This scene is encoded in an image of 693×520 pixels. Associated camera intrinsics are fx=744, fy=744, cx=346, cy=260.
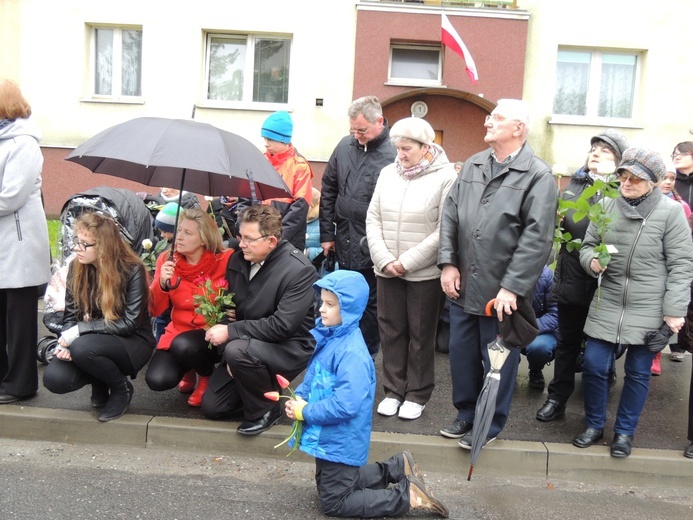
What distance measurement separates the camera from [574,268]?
16.5 ft

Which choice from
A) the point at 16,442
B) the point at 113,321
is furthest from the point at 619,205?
the point at 16,442

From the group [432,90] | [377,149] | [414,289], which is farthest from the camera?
[432,90]

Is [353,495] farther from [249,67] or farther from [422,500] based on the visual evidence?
[249,67]

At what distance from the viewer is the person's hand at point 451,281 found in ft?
15.3

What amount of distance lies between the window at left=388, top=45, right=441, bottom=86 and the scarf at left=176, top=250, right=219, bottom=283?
9.72 meters

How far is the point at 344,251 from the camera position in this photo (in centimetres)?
587

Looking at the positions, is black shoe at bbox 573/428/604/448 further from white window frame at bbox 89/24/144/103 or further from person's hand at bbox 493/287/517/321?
white window frame at bbox 89/24/144/103

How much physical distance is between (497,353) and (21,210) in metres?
3.17

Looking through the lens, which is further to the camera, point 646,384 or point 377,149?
point 377,149

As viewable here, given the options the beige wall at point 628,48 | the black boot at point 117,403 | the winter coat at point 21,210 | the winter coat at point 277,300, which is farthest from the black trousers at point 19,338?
the beige wall at point 628,48

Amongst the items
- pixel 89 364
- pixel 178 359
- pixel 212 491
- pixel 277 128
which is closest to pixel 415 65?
pixel 277 128

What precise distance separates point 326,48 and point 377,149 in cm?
853

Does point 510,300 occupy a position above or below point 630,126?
below

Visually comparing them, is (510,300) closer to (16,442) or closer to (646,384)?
(646,384)
